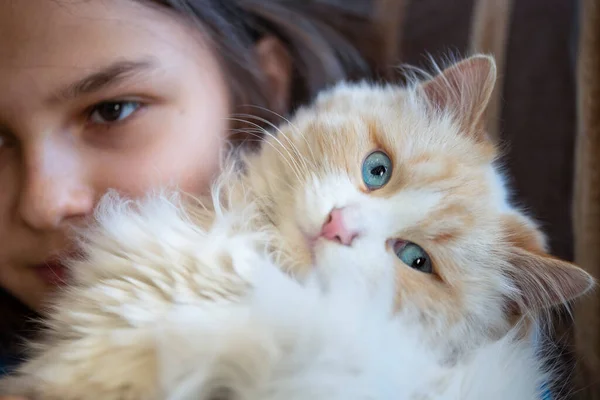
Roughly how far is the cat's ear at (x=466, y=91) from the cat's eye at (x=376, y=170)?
22cm

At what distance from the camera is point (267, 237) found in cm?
90

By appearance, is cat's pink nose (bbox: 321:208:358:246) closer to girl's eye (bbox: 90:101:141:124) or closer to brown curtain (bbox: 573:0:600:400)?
girl's eye (bbox: 90:101:141:124)

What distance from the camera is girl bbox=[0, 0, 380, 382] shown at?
972 millimetres

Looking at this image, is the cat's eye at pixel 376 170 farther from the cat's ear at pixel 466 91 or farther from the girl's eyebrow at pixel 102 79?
the girl's eyebrow at pixel 102 79

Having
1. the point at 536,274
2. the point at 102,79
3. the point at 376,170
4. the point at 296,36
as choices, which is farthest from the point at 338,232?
the point at 296,36

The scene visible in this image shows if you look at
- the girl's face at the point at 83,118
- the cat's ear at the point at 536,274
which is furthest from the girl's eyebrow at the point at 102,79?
the cat's ear at the point at 536,274

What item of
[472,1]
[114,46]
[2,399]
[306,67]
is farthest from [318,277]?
[472,1]

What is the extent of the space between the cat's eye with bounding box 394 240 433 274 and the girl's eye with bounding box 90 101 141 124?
630 mm

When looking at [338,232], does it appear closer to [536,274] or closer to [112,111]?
[536,274]

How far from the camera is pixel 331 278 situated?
83 centimetres

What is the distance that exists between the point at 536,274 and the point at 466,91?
0.40 metres

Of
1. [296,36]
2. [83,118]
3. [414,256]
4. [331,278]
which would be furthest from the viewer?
[296,36]

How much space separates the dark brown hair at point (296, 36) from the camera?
1.26m

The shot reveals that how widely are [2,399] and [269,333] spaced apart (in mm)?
404
